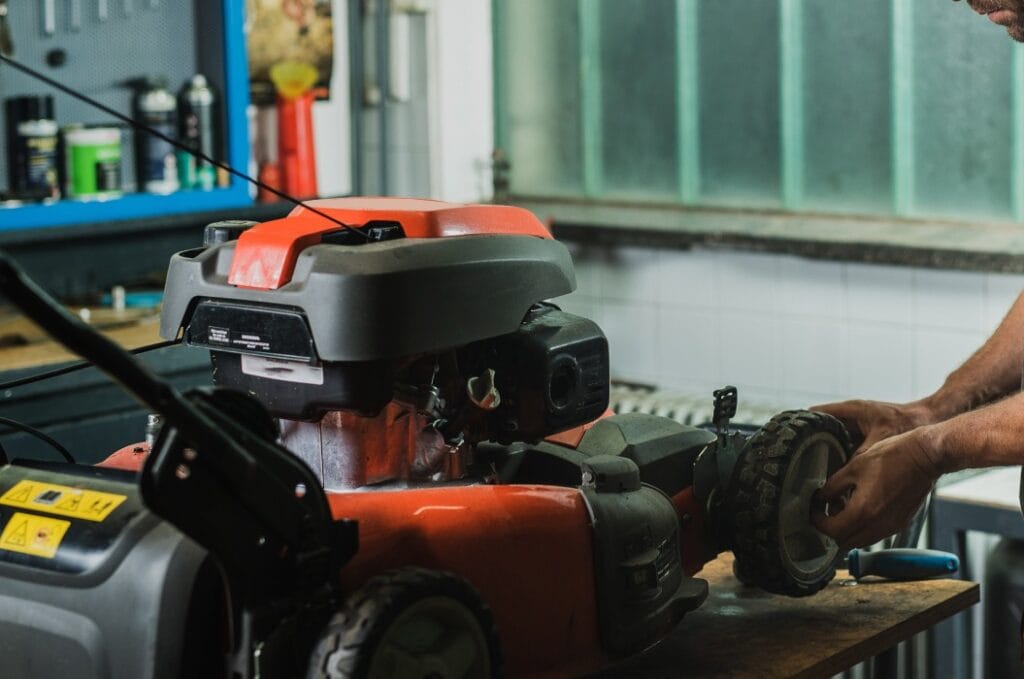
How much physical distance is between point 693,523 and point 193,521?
685 mm

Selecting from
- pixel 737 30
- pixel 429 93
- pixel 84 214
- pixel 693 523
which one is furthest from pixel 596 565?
pixel 429 93

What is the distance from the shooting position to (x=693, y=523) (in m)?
1.74

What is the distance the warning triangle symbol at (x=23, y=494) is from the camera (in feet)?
4.65

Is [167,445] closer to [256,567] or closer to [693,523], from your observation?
[256,567]

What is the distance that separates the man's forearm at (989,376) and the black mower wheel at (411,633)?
91cm

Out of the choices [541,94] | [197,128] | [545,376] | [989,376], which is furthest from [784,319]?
[545,376]

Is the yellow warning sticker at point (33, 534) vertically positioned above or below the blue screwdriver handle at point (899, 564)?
above

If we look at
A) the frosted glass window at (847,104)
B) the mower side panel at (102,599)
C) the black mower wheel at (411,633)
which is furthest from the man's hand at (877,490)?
the frosted glass window at (847,104)

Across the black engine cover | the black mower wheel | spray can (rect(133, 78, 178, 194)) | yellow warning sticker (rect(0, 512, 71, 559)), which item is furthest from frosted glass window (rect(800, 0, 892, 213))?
yellow warning sticker (rect(0, 512, 71, 559))

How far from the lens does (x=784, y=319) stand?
3.82 m

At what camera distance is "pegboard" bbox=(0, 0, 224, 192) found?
11.7 ft

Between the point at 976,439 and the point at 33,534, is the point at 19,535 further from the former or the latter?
the point at 976,439

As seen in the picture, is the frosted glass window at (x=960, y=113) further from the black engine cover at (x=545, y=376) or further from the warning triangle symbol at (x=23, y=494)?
the warning triangle symbol at (x=23, y=494)

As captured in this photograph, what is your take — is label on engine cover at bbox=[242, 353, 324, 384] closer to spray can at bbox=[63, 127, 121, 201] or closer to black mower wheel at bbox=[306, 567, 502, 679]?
black mower wheel at bbox=[306, 567, 502, 679]
